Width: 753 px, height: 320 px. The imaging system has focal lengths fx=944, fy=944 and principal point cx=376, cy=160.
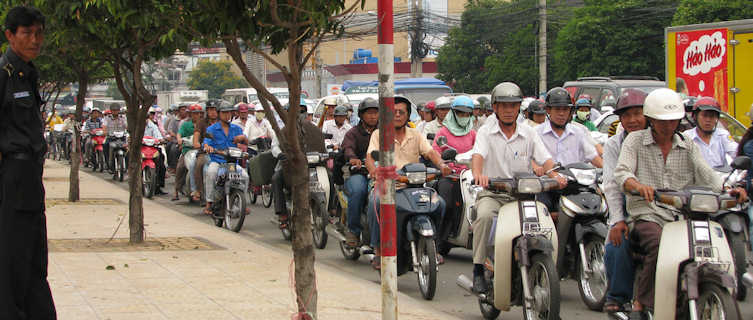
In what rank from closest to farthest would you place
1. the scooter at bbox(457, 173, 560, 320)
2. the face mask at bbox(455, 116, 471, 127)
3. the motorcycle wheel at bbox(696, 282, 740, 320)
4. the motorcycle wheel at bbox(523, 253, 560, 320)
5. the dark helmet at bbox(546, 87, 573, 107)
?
the motorcycle wheel at bbox(696, 282, 740, 320) → the motorcycle wheel at bbox(523, 253, 560, 320) → the scooter at bbox(457, 173, 560, 320) → the dark helmet at bbox(546, 87, 573, 107) → the face mask at bbox(455, 116, 471, 127)

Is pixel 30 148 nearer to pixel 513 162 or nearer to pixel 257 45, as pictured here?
pixel 257 45

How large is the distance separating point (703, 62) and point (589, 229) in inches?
392

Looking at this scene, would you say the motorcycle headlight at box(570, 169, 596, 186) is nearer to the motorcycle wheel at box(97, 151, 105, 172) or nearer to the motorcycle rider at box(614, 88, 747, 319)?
the motorcycle rider at box(614, 88, 747, 319)

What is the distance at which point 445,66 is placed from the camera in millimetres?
60125

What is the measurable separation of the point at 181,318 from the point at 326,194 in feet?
15.6

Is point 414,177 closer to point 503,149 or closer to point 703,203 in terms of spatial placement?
point 503,149

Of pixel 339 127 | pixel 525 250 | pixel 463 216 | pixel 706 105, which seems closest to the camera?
pixel 525 250

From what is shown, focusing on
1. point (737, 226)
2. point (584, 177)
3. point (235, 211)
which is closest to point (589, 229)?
point (584, 177)

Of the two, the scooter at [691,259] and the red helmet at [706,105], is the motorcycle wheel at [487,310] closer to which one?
the scooter at [691,259]

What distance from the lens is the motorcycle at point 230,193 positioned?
1300cm

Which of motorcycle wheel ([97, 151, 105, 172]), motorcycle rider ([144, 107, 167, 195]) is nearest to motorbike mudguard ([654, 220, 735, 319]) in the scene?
motorcycle rider ([144, 107, 167, 195])

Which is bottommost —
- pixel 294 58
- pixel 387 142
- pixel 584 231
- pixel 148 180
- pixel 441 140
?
pixel 148 180

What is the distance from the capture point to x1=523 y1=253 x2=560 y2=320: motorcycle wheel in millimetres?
6223

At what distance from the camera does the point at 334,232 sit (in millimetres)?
10594
